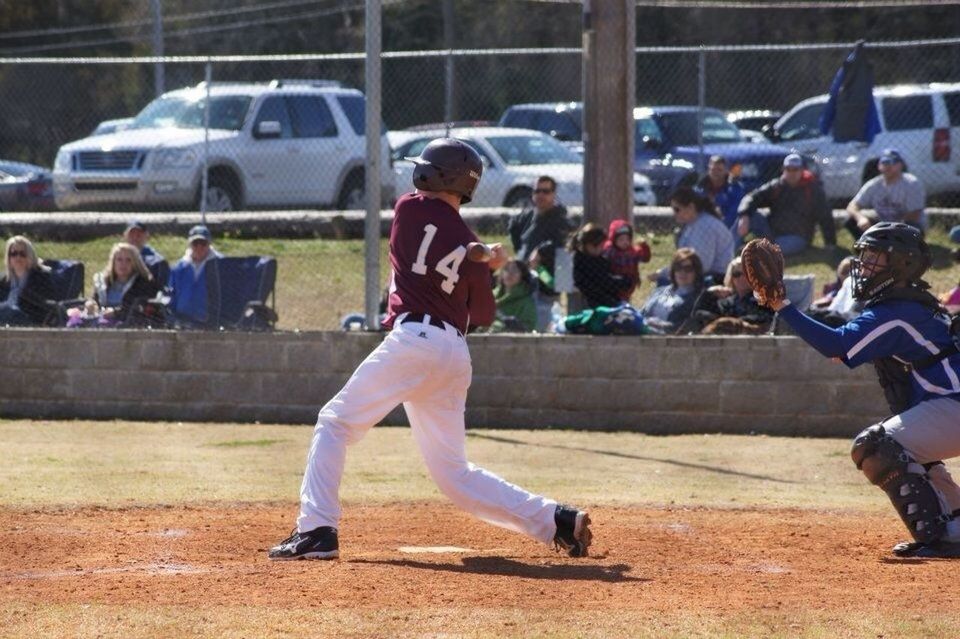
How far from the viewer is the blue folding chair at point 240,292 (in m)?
13.0

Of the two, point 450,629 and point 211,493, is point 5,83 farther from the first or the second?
point 450,629

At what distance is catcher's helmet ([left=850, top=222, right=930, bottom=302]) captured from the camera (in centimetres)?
695

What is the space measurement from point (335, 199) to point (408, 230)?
8640mm

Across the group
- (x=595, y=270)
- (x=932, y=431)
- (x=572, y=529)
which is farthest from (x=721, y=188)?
(x=572, y=529)

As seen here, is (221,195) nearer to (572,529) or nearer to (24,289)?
(24,289)

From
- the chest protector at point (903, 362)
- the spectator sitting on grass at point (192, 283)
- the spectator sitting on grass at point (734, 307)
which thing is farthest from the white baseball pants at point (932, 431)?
the spectator sitting on grass at point (192, 283)

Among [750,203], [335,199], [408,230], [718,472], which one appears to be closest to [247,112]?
[335,199]

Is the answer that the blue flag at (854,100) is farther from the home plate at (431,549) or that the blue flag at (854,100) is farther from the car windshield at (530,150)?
the home plate at (431,549)

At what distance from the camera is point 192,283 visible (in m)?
13.1

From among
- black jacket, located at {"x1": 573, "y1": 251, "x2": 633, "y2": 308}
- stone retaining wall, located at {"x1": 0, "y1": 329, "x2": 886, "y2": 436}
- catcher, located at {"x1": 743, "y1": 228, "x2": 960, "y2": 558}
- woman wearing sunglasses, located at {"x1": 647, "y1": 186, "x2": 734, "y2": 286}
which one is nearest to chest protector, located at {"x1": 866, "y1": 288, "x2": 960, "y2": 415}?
catcher, located at {"x1": 743, "y1": 228, "x2": 960, "y2": 558}

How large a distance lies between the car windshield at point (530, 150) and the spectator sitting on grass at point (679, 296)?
5.33 m

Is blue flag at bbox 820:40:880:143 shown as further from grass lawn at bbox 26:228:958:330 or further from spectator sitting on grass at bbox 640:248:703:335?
spectator sitting on grass at bbox 640:248:703:335

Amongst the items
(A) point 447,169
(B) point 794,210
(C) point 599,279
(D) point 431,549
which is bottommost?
(D) point 431,549

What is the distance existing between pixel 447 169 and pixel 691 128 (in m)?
11.6
